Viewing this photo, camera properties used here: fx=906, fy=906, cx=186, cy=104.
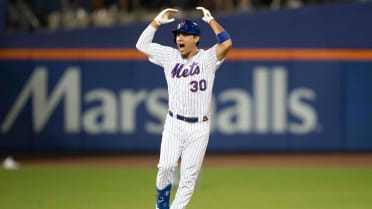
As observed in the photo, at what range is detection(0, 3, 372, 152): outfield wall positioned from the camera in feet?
54.5

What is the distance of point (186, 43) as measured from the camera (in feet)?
28.6

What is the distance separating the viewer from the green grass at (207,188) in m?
10.6

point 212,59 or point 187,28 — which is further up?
point 187,28

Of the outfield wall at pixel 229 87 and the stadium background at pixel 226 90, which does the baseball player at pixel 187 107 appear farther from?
the outfield wall at pixel 229 87

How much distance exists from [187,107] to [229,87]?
808 centimetres

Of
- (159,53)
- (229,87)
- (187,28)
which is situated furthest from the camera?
(229,87)

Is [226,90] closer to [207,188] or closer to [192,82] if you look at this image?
[207,188]

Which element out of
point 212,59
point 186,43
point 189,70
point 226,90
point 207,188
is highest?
point 186,43

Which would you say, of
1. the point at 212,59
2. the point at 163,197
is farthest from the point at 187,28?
the point at 163,197

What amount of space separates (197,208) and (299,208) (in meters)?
1.16

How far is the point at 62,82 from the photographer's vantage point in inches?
655

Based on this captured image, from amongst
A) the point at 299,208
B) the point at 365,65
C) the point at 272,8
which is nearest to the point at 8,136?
the point at 272,8

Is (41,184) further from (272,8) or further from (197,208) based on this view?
(272,8)

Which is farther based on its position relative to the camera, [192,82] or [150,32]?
[150,32]
